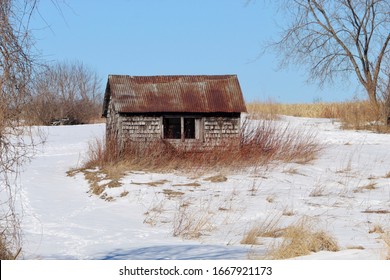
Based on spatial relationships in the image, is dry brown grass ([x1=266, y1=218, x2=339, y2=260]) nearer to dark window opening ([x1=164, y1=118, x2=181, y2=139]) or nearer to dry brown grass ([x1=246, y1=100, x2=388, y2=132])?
dark window opening ([x1=164, y1=118, x2=181, y2=139])

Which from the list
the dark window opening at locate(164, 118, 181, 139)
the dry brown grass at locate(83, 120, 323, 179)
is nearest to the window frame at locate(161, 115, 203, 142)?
→ the dark window opening at locate(164, 118, 181, 139)

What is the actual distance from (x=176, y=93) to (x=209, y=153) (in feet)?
9.53

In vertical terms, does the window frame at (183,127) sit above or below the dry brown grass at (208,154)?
above

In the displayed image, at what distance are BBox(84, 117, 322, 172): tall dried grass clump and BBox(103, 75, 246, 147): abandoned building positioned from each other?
444 mm

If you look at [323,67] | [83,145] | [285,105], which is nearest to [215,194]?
[83,145]

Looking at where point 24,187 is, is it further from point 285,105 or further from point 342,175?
point 285,105

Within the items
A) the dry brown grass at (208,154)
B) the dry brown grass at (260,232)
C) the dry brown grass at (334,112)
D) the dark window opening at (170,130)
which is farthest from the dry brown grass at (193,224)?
the dry brown grass at (334,112)

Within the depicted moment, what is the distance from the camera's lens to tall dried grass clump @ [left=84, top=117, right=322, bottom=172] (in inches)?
827

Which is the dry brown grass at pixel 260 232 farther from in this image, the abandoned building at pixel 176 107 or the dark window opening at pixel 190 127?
the dark window opening at pixel 190 127

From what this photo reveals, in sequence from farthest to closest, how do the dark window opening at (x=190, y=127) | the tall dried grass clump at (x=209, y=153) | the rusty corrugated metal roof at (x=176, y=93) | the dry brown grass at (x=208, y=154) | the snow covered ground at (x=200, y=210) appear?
the dark window opening at (x=190, y=127), the rusty corrugated metal roof at (x=176, y=93), the tall dried grass clump at (x=209, y=153), the dry brown grass at (x=208, y=154), the snow covered ground at (x=200, y=210)

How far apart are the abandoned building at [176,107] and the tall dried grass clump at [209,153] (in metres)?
0.44

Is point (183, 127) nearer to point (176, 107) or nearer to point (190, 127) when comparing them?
point (176, 107)

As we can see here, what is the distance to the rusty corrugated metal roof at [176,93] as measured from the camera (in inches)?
924

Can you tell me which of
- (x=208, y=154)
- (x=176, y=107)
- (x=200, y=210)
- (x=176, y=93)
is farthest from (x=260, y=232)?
(x=176, y=93)
